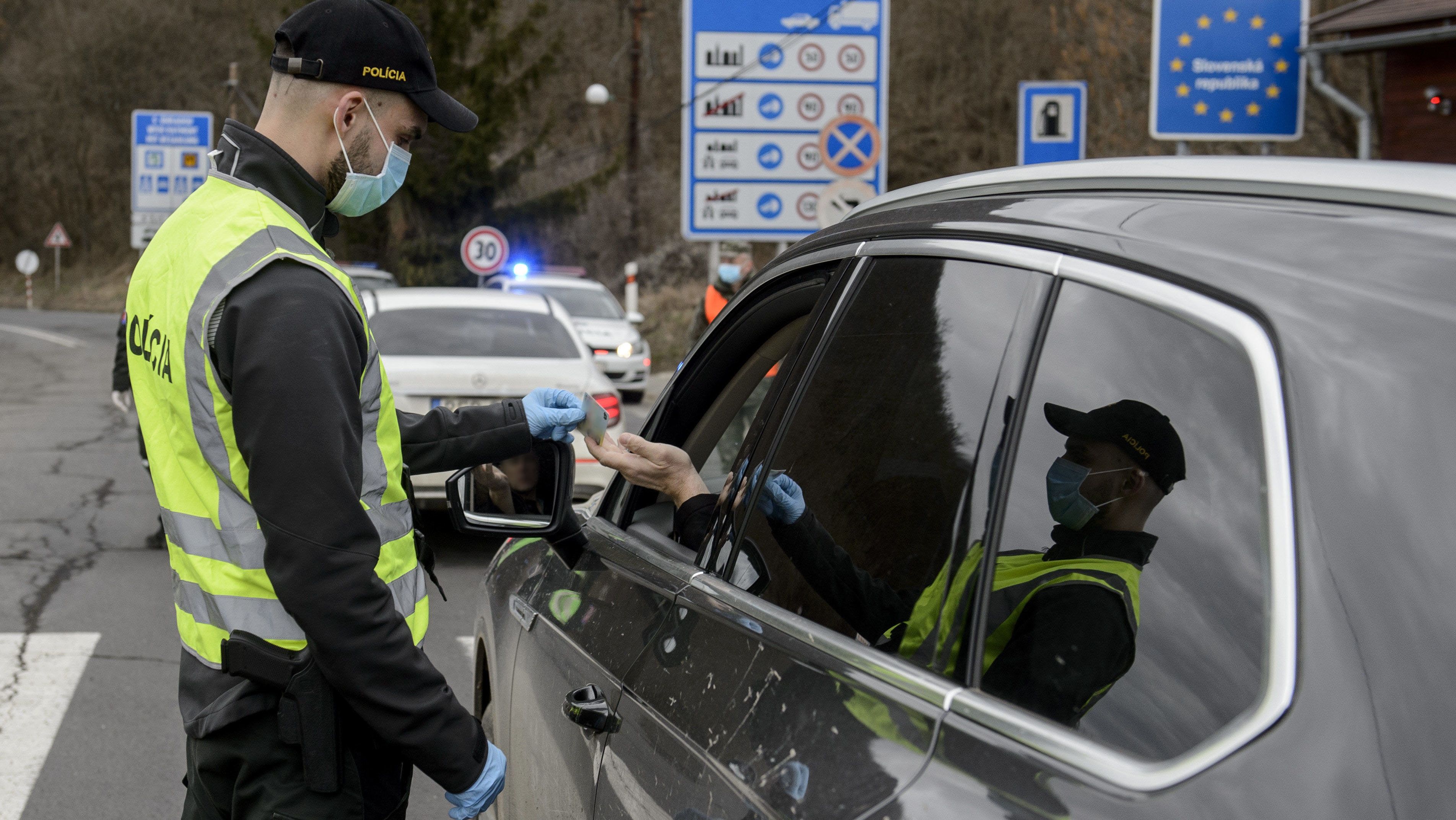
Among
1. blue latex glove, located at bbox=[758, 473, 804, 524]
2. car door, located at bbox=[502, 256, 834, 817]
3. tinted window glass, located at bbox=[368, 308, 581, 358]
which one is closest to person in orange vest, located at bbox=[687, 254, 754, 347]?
tinted window glass, located at bbox=[368, 308, 581, 358]

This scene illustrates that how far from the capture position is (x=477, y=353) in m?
8.90

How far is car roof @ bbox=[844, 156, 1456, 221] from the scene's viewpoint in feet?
3.92

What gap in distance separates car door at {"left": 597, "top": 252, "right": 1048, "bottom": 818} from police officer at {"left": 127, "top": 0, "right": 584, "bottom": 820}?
1.30 ft

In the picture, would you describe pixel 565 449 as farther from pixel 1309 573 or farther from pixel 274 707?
pixel 1309 573

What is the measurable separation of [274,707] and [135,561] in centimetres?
666

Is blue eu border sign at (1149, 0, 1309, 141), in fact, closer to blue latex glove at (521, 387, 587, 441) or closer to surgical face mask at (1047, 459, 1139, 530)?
blue latex glove at (521, 387, 587, 441)

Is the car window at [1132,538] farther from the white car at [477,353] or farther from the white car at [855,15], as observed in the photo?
the white car at [855,15]

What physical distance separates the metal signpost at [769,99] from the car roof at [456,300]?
3545 millimetres

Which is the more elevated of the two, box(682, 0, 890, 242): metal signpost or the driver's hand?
box(682, 0, 890, 242): metal signpost

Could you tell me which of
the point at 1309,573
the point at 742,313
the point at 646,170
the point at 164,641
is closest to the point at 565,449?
the point at 742,313

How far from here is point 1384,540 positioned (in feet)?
3.38

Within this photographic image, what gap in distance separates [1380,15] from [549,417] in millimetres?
12202

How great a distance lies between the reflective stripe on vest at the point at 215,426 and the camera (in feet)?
6.45

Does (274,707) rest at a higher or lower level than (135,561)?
higher
